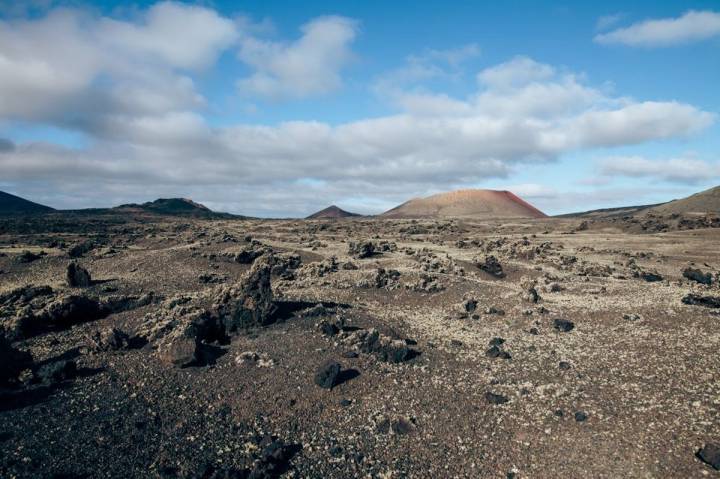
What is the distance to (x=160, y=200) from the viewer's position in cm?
14275

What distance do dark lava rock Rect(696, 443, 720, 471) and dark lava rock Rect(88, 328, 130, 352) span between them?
12.8 metres

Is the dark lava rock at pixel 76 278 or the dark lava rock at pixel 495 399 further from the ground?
the dark lava rock at pixel 76 278

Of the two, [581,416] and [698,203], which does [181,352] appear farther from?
[698,203]

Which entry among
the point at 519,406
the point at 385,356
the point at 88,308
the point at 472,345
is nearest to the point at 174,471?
the point at 385,356

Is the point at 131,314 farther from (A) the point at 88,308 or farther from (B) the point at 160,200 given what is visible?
(B) the point at 160,200

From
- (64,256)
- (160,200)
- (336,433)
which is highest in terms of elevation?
(160,200)

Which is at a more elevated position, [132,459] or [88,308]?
[88,308]

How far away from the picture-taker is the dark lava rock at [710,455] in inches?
289

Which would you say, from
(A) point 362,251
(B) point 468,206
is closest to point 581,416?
(A) point 362,251

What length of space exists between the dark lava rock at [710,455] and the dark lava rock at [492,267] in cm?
1648

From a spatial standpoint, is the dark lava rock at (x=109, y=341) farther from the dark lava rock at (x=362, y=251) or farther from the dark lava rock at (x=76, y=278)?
the dark lava rock at (x=362, y=251)

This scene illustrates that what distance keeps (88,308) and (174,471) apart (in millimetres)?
10089

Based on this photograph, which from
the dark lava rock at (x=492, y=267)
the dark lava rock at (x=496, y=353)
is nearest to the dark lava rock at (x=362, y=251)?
the dark lava rock at (x=492, y=267)

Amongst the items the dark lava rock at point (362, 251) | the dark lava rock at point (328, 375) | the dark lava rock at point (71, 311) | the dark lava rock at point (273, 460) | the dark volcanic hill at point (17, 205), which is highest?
the dark volcanic hill at point (17, 205)
